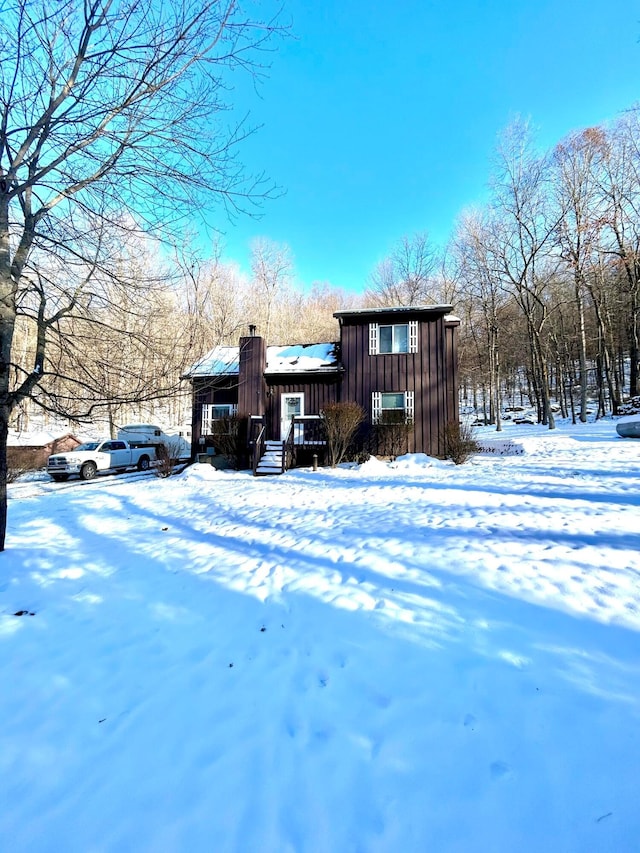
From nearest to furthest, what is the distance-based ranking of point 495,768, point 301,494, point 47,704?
point 495,768
point 47,704
point 301,494

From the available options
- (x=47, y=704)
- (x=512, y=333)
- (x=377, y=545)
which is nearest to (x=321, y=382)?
(x=377, y=545)

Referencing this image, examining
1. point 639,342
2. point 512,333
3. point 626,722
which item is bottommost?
point 626,722

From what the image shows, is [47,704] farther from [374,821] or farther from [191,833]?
[374,821]

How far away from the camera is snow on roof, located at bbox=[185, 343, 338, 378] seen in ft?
45.7

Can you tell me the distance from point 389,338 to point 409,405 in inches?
107

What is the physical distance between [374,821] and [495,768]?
61 cm

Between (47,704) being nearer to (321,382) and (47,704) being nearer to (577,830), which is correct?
(577,830)

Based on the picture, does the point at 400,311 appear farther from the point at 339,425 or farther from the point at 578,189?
the point at 578,189

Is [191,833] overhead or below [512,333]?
below

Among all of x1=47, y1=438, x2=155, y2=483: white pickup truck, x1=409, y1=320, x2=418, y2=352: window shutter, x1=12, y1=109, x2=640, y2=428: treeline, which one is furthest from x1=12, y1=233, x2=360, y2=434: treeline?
x1=47, y1=438, x2=155, y2=483: white pickup truck

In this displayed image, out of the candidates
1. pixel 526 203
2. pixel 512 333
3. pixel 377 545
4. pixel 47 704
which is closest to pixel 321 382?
pixel 377 545

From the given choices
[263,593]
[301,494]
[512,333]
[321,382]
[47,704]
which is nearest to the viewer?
[47,704]

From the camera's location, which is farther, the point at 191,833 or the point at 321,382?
the point at 321,382

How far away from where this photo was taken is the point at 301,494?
8.04 metres
